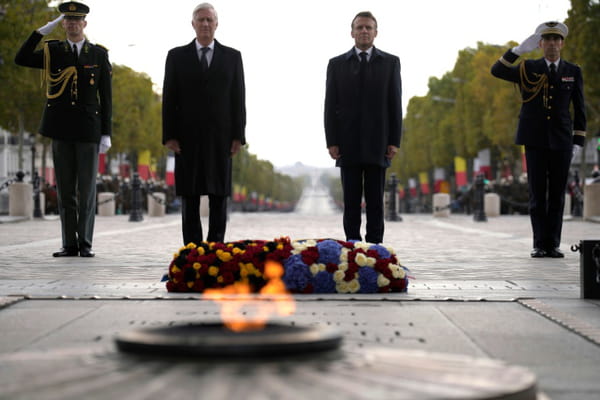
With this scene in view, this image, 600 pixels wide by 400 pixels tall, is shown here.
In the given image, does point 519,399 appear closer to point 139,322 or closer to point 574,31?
point 139,322

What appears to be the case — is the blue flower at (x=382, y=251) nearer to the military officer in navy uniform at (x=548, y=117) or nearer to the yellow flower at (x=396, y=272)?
the yellow flower at (x=396, y=272)

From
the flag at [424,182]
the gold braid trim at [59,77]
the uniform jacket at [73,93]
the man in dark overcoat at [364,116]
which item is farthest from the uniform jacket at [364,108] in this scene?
the flag at [424,182]

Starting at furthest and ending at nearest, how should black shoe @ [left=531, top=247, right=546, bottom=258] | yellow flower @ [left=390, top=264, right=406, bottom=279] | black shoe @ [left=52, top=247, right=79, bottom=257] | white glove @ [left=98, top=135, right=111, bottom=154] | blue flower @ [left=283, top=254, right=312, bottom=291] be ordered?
black shoe @ [left=531, top=247, right=546, bottom=258] → black shoe @ [left=52, top=247, right=79, bottom=257] → white glove @ [left=98, top=135, right=111, bottom=154] → yellow flower @ [left=390, top=264, right=406, bottom=279] → blue flower @ [left=283, top=254, right=312, bottom=291]

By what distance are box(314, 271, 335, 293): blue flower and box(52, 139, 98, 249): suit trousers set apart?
409cm

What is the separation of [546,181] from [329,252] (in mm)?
4319

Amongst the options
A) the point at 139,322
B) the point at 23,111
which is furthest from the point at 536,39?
the point at 23,111

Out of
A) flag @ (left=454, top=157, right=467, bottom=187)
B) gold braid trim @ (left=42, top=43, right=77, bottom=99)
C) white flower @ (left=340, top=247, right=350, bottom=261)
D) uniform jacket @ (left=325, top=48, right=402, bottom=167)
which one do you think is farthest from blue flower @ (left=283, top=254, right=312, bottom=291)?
flag @ (left=454, top=157, right=467, bottom=187)

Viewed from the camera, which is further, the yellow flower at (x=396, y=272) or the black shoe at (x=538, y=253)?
the black shoe at (x=538, y=253)

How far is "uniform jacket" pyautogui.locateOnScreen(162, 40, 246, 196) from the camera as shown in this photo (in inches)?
297

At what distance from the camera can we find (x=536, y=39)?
946 cm

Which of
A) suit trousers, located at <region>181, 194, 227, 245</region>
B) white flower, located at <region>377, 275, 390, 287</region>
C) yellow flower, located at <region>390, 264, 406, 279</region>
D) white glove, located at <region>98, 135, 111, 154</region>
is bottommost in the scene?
white flower, located at <region>377, 275, 390, 287</region>

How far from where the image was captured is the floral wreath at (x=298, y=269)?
602 cm

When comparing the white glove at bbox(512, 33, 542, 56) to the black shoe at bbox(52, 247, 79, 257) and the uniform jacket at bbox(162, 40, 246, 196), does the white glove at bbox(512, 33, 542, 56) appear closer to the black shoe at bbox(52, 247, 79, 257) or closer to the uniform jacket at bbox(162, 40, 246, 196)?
the uniform jacket at bbox(162, 40, 246, 196)

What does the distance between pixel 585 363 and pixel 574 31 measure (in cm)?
3316
